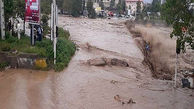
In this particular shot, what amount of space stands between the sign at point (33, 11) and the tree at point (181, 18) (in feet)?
27.1

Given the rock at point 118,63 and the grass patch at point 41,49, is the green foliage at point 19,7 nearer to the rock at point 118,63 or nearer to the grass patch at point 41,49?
the grass patch at point 41,49

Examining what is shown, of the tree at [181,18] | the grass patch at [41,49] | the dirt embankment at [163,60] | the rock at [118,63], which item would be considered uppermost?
the tree at [181,18]

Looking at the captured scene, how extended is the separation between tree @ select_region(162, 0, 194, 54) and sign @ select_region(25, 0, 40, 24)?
27.1 ft

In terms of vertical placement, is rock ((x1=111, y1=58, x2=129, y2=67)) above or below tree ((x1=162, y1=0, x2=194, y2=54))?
below

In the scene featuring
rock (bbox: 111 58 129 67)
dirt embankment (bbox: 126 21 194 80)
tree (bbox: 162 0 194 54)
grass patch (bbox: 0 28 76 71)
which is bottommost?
dirt embankment (bbox: 126 21 194 80)

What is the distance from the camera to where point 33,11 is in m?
16.7

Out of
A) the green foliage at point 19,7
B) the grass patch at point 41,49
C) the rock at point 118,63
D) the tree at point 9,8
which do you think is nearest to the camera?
the grass patch at point 41,49

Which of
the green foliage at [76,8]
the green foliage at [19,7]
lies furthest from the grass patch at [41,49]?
the green foliage at [76,8]

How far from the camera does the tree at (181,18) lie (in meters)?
10.1

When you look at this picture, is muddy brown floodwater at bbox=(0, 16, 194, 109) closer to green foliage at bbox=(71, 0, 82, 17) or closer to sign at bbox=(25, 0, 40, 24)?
sign at bbox=(25, 0, 40, 24)

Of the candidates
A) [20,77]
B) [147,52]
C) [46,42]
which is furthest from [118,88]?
[147,52]

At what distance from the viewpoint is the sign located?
54.4 ft

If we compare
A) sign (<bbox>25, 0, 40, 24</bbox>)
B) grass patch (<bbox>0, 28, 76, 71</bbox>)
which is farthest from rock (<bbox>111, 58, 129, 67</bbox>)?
sign (<bbox>25, 0, 40, 24</bbox>)

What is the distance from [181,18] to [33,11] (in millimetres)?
8944
